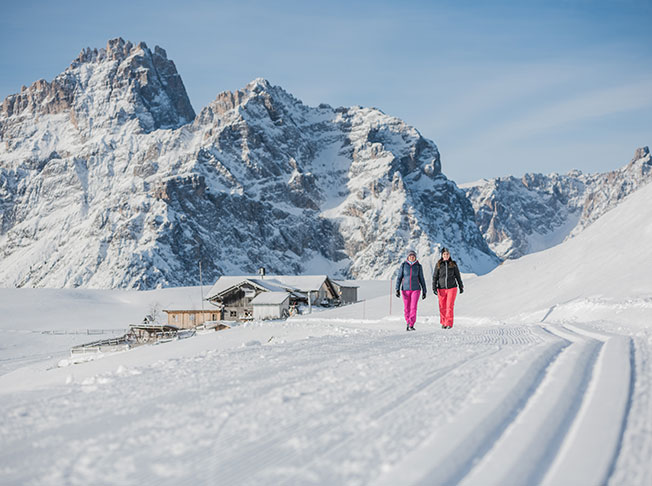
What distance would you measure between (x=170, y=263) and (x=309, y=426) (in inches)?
7757

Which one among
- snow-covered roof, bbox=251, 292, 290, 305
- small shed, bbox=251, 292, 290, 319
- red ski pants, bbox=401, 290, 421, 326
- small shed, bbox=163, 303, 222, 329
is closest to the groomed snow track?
red ski pants, bbox=401, 290, 421, 326

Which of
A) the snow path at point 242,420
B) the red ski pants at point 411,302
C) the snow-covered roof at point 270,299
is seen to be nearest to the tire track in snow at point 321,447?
the snow path at point 242,420

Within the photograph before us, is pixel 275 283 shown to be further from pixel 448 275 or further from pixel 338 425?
pixel 338 425

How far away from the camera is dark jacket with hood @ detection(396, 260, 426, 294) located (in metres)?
12.3

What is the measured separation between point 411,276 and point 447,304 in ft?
3.34

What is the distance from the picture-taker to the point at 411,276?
12273 millimetres

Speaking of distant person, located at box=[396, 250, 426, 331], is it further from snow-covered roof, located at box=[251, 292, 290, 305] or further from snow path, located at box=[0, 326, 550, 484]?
snow-covered roof, located at box=[251, 292, 290, 305]

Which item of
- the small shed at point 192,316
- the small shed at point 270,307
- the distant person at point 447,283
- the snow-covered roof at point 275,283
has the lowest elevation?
the small shed at point 192,316

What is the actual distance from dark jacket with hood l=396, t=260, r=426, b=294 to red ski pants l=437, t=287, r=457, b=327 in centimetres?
50

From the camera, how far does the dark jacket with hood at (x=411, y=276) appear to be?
40.3 ft

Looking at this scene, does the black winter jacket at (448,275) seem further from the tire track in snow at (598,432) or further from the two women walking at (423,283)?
the tire track in snow at (598,432)

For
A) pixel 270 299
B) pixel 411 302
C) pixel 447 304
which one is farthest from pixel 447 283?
pixel 270 299

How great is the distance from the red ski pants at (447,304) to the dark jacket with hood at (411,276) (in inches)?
19.6

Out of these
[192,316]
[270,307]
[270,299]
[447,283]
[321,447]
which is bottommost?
[192,316]
